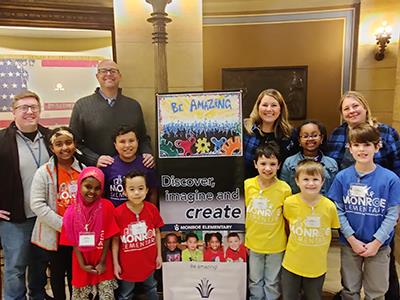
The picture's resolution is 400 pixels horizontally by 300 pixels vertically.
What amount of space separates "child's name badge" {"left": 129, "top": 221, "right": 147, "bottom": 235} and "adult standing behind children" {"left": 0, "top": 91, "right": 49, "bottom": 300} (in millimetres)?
632

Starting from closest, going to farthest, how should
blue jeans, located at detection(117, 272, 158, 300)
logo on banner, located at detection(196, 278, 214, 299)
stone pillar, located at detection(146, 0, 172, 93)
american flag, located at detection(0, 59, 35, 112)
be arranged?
1. blue jeans, located at detection(117, 272, 158, 300)
2. logo on banner, located at detection(196, 278, 214, 299)
3. stone pillar, located at detection(146, 0, 172, 93)
4. american flag, located at detection(0, 59, 35, 112)

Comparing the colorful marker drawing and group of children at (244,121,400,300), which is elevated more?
the colorful marker drawing

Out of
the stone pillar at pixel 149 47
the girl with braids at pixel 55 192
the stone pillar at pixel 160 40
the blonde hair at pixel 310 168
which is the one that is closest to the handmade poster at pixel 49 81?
the stone pillar at pixel 149 47

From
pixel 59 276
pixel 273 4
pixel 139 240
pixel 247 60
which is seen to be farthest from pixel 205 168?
pixel 273 4

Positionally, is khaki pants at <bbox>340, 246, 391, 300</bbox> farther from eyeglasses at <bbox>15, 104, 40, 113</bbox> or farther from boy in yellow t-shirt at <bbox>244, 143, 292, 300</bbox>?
eyeglasses at <bbox>15, 104, 40, 113</bbox>

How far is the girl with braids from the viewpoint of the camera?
198 cm

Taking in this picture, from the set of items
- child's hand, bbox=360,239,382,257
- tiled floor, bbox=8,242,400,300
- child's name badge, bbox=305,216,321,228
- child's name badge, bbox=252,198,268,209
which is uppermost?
child's name badge, bbox=252,198,268,209

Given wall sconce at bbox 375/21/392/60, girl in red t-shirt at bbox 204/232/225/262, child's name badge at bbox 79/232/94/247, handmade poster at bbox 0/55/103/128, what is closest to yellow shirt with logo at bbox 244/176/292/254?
girl in red t-shirt at bbox 204/232/225/262

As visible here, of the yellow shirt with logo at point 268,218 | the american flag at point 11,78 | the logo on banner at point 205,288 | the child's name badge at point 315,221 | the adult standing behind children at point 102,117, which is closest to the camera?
the child's name badge at point 315,221

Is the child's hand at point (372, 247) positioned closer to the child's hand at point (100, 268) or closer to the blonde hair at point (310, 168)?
the blonde hair at point (310, 168)

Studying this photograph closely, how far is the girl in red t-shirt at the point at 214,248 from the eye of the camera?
2.16 metres

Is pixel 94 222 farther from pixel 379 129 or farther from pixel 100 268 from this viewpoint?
pixel 379 129

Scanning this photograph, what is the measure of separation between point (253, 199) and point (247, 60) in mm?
3296

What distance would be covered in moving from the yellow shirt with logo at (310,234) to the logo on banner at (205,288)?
0.57m
